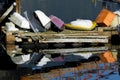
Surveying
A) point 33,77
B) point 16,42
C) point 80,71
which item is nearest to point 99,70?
point 80,71

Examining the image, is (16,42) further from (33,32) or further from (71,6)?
(71,6)

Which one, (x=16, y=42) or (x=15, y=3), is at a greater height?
(x=15, y=3)

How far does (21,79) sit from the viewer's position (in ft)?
30.4

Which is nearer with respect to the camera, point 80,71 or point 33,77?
point 33,77

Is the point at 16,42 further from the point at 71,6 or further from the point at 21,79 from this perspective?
the point at 71,6

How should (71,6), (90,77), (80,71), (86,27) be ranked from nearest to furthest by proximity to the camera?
(90,77) < (80,71) < (86,27) < (71,6)

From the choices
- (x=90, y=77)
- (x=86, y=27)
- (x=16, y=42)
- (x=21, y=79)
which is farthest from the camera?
(x=86, y=27)

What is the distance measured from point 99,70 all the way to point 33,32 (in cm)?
957

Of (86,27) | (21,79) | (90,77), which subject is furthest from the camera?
(86,27)

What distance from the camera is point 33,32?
21.6m

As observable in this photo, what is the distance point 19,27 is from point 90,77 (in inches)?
445

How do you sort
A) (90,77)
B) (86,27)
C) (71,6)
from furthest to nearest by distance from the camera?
1. (71,6)
2. (86,27)
3. (90,77)

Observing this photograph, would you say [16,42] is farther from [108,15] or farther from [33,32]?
[108,15]

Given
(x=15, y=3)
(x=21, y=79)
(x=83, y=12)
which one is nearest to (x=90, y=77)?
(x=21, y=79)
